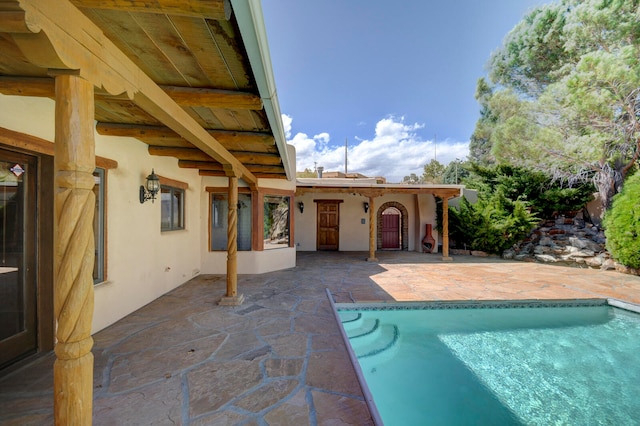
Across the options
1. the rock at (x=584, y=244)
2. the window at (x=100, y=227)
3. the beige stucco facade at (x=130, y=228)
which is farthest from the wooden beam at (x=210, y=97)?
the rock at (x=584, y=244)

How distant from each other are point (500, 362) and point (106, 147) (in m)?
6.41

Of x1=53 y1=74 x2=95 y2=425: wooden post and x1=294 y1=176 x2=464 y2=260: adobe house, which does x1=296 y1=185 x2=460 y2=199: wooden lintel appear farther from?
x1=53 y1=74 x2=95 y2=425: wooden post

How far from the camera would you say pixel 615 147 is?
9.01 meters

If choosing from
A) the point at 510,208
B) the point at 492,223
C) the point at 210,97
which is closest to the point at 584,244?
the point at 510,208

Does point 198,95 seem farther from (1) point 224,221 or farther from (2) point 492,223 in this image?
(2) point 492,223

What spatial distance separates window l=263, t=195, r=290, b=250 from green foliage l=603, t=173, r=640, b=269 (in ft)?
32.1

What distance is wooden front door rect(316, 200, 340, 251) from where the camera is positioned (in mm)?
11828

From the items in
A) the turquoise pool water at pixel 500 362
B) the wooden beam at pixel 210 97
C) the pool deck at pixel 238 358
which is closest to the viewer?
the pool deck at pixel 238 358

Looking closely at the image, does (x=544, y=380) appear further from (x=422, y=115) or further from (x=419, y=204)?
(x=422, y=115)

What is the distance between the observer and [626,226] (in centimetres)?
754

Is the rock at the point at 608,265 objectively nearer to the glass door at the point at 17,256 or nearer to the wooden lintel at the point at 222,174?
the wooden lintel at the point at 222,174

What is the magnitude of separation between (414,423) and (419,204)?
10.2 meters

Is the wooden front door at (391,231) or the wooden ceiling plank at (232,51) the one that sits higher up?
the wooden ceiling plank at (232,51)

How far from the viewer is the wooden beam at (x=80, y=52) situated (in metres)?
1.17
